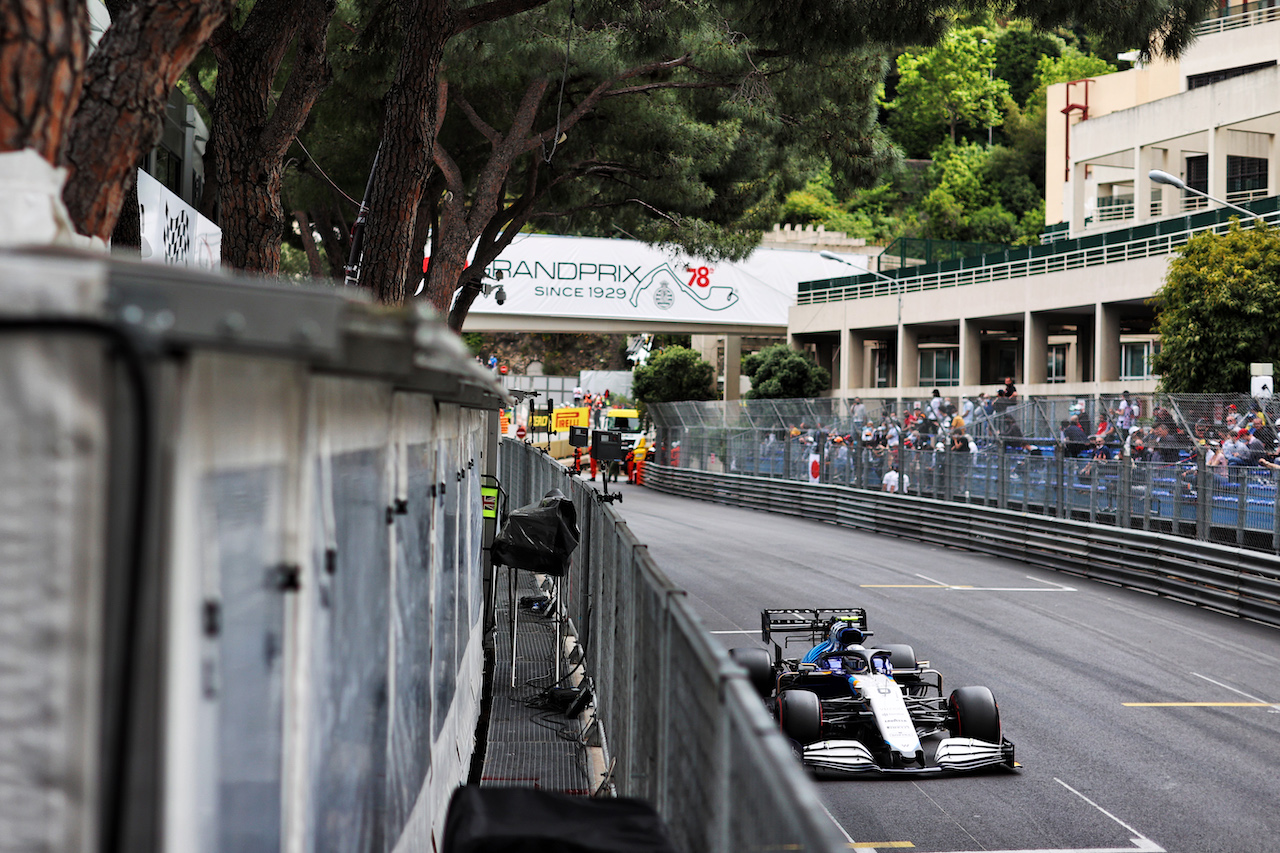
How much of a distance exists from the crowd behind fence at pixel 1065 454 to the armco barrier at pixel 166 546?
50.7 feet

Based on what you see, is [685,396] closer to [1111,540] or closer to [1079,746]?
[1111,540]

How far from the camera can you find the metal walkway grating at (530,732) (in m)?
8.28

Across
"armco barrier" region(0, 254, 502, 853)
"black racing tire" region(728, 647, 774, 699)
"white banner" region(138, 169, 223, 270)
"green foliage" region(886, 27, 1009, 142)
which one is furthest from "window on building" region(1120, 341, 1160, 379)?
"green foliage" region(886, 27, 1009, 142)

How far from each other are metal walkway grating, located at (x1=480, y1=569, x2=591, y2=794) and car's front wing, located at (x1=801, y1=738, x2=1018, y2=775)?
1.72m

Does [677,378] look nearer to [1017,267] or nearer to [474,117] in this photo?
[1017,267]

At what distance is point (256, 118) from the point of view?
918 cm

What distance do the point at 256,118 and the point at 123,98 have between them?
525cm

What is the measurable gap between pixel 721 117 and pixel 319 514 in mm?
17373

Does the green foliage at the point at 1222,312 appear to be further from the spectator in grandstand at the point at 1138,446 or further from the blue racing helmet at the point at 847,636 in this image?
the blue racing helmet at the point at 847,636

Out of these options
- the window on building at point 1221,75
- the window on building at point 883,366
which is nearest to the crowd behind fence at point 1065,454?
the window on building at point 883,366

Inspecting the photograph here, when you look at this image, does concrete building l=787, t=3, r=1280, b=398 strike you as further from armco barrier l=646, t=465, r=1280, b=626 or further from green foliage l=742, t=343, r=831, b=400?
armco barrier l=646, t=465, r=1280, b=626

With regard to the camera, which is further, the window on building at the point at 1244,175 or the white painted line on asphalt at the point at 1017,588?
the window on building at the point at 1244,175

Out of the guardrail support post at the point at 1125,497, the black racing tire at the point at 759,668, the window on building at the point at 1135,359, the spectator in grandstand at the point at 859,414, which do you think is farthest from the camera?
the window on building at the point at 1135,359

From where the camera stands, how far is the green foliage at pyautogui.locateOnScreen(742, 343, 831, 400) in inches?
2083
